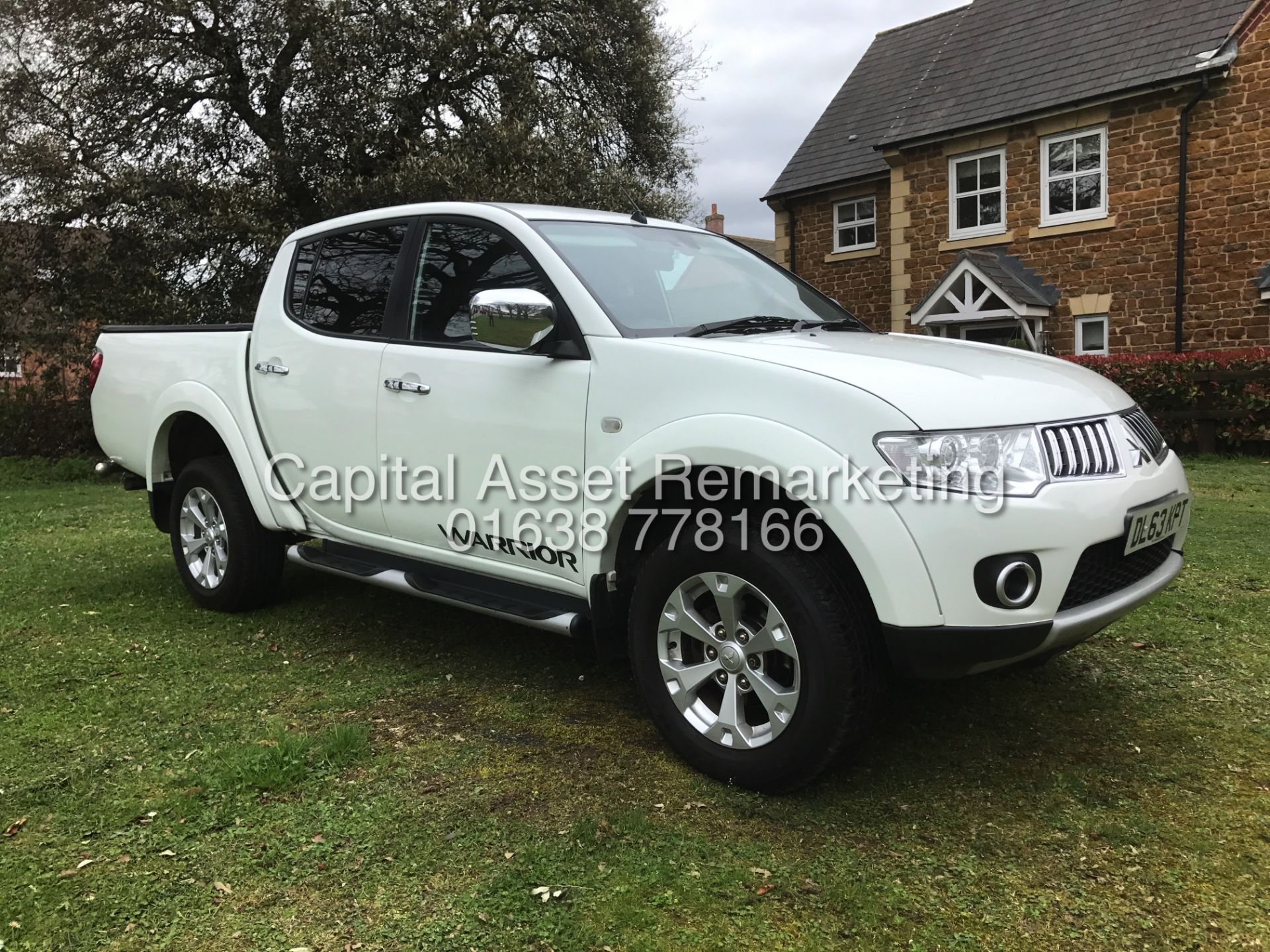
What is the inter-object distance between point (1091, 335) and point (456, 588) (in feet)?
48.7

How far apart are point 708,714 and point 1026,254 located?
15.4 metres

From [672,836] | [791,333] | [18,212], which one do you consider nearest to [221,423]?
[791,333]

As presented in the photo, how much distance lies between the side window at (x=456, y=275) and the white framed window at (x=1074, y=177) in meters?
14.4

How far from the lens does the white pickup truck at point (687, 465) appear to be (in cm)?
270

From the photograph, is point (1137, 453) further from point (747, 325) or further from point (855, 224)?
point (855, 224)

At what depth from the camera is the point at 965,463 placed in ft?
8.85

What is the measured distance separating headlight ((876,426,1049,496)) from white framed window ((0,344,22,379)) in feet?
49.4

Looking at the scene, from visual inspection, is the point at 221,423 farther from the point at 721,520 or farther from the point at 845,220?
the point at 845,220

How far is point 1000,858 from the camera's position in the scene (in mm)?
2691

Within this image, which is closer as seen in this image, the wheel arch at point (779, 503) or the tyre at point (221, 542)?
the wheel arch at point (779, 503)

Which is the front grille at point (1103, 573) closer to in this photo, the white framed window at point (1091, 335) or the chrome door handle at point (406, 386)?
the chrome door handle at point (406, 386)

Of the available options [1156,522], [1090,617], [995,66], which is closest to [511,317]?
[1090,617]

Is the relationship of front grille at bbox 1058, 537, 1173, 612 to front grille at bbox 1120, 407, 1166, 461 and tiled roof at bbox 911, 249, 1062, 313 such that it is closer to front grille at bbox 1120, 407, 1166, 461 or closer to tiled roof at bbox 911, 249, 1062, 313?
front grille at bbox 1120, 407, 1166, 461

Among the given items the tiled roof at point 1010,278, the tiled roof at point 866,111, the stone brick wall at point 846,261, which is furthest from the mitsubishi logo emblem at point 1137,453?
the tiled roof at point 866,111
